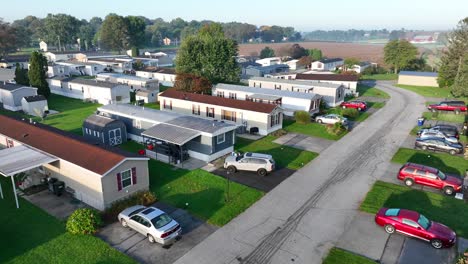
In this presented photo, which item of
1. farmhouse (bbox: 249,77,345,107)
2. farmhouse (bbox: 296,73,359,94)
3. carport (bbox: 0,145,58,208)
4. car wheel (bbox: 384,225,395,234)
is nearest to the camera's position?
car wheel (bbox: 384,225,395,234)

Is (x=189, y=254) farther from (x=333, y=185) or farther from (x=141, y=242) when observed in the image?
(x=333, y=185)

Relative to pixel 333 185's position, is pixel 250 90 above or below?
above

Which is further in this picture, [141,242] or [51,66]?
[51,66]

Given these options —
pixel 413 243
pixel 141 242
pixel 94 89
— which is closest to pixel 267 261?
pixel 141 242

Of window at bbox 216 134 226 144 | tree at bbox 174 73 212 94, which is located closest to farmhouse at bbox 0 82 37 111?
tree at bbox 174 73 212 94

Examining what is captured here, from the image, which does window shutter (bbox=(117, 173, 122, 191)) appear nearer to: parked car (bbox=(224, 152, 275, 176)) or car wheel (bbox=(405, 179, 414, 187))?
parked car (bbox=(224, 152, 275, 176))

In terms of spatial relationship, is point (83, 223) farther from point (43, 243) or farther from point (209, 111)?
point (209, 111)
